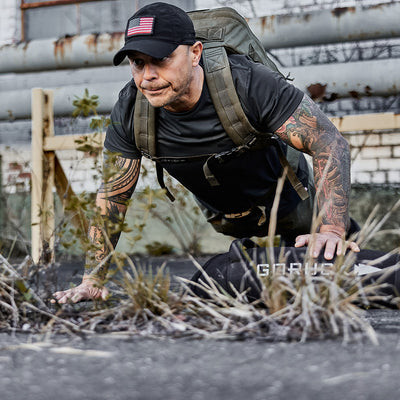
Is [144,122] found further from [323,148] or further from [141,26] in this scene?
[323,148]

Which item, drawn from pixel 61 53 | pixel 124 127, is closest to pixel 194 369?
pixel 124 127

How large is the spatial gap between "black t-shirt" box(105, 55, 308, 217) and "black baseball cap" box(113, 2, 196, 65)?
0.28 metres

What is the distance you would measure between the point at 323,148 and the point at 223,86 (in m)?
A: 0.45

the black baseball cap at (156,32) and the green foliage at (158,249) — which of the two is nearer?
the black baseball cap at (156,32)

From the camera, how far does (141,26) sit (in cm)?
227

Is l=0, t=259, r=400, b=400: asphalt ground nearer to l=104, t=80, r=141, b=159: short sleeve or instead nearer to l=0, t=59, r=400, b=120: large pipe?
l=104, t=80, r=141, b=159: short sleeve

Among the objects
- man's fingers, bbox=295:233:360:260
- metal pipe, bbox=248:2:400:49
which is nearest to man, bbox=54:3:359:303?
man's fingers, bbox=295:233:360:260

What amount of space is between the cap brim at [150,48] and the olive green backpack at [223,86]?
27 cm

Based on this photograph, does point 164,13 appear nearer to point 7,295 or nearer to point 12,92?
point 7,295

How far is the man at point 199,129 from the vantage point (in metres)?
2.28

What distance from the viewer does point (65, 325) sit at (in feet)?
5.69

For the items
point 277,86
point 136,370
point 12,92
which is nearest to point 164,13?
point 277,86

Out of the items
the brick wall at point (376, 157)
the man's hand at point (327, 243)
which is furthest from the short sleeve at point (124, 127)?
the brick wall at point (376, 157)

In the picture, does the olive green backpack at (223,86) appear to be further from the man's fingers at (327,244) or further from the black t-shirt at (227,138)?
the man's fingers at (327,244)
